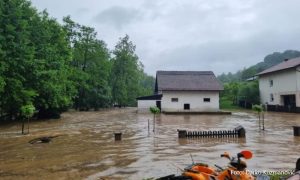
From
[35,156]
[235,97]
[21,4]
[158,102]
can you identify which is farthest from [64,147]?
[235,97]

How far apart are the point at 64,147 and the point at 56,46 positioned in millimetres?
22172

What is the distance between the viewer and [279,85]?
1795 inches

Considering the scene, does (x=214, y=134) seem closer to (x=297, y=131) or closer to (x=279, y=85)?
(x=297, y=131)

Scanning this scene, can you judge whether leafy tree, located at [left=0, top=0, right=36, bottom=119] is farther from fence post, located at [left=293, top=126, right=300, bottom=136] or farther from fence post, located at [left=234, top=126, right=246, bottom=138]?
fence post, located at [left=293, top=126, right=300, bottom=136]

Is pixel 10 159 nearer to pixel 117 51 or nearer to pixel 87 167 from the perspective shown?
pixel 87 167

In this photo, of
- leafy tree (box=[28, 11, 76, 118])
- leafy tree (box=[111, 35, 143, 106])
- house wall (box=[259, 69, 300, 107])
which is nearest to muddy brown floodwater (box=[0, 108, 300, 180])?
leafy tree (box=[28, 11, 76, 118])

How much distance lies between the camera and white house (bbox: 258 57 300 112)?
41119 millimetres

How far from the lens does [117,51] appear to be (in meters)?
67.4

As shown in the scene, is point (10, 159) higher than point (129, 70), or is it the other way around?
point (129, 70)

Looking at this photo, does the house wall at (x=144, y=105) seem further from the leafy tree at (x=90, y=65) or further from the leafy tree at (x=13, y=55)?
the leafy tree at (x=13, y=55)

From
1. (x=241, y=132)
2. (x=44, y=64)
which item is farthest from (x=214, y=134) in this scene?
(x=44, y=64)

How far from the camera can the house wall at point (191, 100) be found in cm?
4591

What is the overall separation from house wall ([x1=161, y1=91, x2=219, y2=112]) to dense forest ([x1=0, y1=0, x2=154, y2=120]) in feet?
45.1

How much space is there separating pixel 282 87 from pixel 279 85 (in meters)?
0.93
